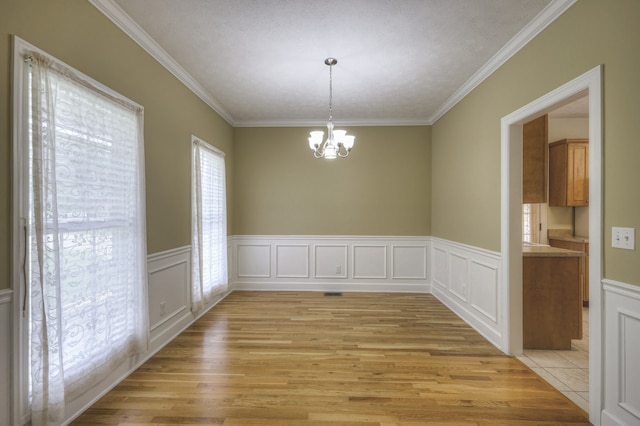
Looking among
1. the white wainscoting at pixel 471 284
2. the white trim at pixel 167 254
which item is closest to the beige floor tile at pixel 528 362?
the white wainscoting at pixel 471 284

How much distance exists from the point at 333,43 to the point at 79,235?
2473 mm

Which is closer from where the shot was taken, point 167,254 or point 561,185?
point 167,254

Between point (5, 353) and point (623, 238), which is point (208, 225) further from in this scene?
→ point (623, 238)

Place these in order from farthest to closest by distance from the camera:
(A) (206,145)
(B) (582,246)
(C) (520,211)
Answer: (B) (582,246)
(A) (206,145)
(C) (520,211)

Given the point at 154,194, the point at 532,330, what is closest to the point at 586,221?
the point at 532,330

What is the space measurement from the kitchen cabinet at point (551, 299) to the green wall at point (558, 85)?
44 centimetres

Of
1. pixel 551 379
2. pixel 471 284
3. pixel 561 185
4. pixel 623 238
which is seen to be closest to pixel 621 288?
pixel 623 238

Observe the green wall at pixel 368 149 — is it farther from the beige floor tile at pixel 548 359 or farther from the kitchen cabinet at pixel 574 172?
the kitchen cabinet at pixel 574 172

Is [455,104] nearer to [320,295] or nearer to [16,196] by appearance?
[320,295]

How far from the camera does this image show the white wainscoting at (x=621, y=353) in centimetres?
172

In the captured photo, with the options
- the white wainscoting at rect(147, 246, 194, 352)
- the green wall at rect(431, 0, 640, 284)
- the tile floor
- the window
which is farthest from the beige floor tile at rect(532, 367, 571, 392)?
the white wainscoting at rect(147, 246, 194, 352)

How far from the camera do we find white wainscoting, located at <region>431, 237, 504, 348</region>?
3143mm

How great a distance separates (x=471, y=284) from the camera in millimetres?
3682

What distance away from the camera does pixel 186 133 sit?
354 centimetres
